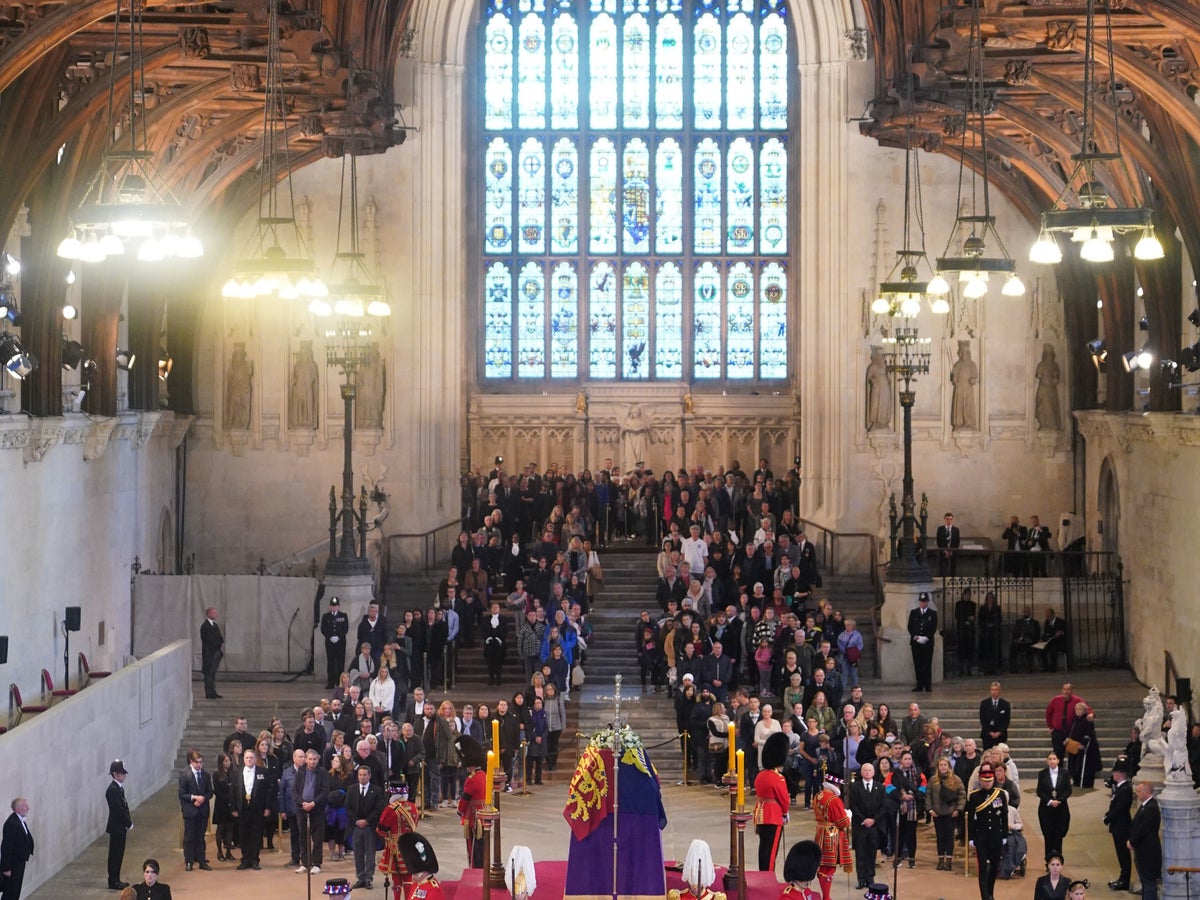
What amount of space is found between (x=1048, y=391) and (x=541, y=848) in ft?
56.9

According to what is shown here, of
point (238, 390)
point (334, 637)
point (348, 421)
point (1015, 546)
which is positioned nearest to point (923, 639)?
point (1015, 546)

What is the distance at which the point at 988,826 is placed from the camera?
19828mm

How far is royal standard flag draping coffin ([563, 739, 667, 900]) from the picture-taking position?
16.4 meters

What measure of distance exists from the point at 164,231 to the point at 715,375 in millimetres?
25028

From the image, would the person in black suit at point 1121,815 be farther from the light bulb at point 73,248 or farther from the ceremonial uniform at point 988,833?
the light bulb at point 73,248

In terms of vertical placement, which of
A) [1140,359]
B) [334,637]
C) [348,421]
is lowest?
[334,637]

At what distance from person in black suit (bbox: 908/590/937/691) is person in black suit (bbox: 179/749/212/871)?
1124 centimetres

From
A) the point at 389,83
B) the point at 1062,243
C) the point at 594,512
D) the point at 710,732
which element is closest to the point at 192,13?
the point at 389,83

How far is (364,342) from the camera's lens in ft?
A: 103

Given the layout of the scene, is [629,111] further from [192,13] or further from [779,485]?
[192,13]

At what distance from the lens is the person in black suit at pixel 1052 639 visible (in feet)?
99.1

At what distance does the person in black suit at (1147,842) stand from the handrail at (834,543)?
13674 mm

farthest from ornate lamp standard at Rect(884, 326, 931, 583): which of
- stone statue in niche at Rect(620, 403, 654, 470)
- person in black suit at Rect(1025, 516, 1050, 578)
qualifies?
stone statue in niche at Rect(620, 403, 654, 470)

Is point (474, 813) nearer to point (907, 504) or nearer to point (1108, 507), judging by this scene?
point (907, 504)
